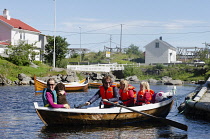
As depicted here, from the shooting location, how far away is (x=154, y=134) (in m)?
15.2

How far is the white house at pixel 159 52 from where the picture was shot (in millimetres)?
86375

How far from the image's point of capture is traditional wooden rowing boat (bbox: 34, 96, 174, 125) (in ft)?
50.3

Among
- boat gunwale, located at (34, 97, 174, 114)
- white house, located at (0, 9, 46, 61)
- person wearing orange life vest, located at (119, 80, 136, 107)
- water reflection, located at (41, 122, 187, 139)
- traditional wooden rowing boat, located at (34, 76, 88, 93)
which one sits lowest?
water reflection, located at (41, 122, 187, 139)

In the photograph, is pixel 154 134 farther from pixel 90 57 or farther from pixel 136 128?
pixel 90 57

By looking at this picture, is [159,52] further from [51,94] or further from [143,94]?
[51,94]

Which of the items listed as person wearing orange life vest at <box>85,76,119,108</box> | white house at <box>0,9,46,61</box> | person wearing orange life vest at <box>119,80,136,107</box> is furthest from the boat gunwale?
white house at <box>0,9,46,61</box>

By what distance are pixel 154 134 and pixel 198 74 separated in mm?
56047

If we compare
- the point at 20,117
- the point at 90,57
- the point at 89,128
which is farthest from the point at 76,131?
the point at 90,57

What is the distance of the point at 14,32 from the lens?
206 feet

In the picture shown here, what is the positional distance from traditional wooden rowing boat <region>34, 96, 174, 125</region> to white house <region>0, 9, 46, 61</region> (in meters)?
44.3

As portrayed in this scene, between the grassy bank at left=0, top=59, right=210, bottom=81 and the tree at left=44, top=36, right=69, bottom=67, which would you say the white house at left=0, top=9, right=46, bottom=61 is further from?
the grassy bank at left=0, top=59, right=210, bottom=81

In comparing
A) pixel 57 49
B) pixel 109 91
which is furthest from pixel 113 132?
pixel 57 49

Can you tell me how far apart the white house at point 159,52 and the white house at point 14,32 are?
95.1ft

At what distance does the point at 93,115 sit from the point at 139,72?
57.8 m
